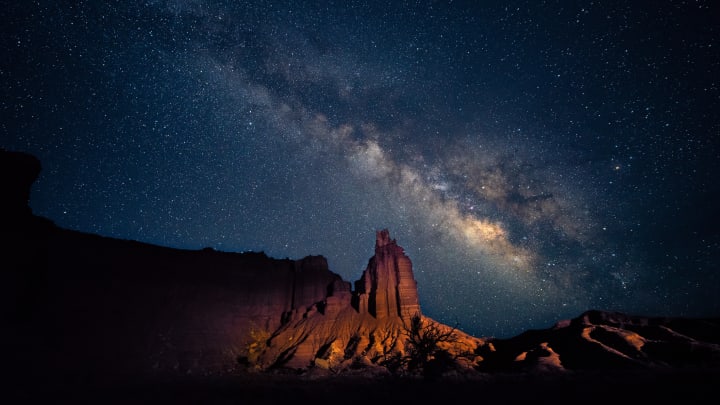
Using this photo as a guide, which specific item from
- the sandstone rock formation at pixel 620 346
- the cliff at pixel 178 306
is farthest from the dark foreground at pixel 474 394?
the cliff at pixel 178 306

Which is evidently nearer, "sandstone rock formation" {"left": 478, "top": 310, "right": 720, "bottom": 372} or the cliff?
"sandstone rock formation" {"left": 478, "top": 310, "right": 720, "bottom": 372}

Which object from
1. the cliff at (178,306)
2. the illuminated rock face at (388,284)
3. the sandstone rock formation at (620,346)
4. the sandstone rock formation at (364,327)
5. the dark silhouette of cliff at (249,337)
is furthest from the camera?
the illuminated rock face at (388,284)

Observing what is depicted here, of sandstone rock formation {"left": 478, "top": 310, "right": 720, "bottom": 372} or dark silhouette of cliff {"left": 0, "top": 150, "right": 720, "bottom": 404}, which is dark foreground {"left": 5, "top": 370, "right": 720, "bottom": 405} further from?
sandstone rock formation {"left": 478, "top": 310, "right": 720, "bottom": 372}

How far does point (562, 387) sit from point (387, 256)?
59500mm

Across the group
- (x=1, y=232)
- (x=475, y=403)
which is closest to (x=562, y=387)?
(x=475, y=403)

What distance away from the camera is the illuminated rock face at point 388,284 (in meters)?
64.0

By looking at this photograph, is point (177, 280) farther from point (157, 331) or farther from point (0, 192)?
point (0, 192)

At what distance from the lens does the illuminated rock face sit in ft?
210

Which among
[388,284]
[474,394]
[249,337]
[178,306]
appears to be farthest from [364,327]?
[474,394]

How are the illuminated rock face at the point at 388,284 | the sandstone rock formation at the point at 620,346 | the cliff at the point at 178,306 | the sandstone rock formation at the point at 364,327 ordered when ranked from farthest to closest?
1. the illuminated rock face at the point at 388,284
2. the sandstone rock formation at the point at 364,327
3. the cliff at the point at 178,306
4. the sandstone rock formation at the point at 620,346

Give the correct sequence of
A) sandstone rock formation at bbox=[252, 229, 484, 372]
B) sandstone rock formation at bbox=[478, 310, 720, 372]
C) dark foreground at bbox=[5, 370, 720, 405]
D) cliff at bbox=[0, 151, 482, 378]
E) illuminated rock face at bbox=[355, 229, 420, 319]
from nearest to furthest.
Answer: dark foreground at bbox=[5, 370, 720, 405]
sandstone rock formation at bbox=[478, 310, 720, 372]
cliff at bbox=[0, 151, 482, 378]
sandstone rock formation at bbox=[252, 229, 484, 372]
illuminated rock face at bbox=[355, 229, 420, 319]

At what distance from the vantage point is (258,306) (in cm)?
6119

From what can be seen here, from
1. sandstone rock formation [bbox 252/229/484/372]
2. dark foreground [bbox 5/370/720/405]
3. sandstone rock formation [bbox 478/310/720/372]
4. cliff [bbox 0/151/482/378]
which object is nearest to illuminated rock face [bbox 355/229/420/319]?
sandstone rock formation [bbox 252/229/484/372]

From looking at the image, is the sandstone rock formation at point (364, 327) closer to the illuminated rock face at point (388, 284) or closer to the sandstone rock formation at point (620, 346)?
the illuminated rock face at point (388, 284)
